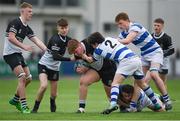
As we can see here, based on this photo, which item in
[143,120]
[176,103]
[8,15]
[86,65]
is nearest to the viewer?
[143,120]

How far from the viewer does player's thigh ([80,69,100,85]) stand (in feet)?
54.2

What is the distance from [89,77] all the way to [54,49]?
1.16 metres

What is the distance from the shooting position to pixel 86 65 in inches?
659

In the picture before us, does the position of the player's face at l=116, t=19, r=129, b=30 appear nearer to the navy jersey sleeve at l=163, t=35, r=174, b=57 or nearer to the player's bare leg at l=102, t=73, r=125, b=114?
the player's bare leg at l=102, t=73, r=125, b=114

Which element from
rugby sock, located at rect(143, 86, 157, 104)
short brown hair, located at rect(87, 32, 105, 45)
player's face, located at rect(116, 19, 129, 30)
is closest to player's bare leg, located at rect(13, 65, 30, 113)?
short brown hair, located at rect(87, 32, 105, 45)

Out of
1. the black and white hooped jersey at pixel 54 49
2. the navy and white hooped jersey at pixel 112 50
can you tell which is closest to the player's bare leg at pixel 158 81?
the navy and white hooped jersey at pixel 112 50

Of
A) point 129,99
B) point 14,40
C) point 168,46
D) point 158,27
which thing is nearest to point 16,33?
point 14,40

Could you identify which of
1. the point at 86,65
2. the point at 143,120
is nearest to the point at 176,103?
the point at 86,65

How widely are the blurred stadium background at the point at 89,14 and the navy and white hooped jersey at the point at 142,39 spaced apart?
3700 centimetres

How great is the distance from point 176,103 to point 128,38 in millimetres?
4779

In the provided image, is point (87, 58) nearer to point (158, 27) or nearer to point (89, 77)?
point (89, 77)

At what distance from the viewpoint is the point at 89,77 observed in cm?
1661

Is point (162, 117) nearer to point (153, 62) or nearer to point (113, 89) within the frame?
point (113, 89)

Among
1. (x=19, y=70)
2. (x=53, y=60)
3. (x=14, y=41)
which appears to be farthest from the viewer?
(x=53, y=60)
